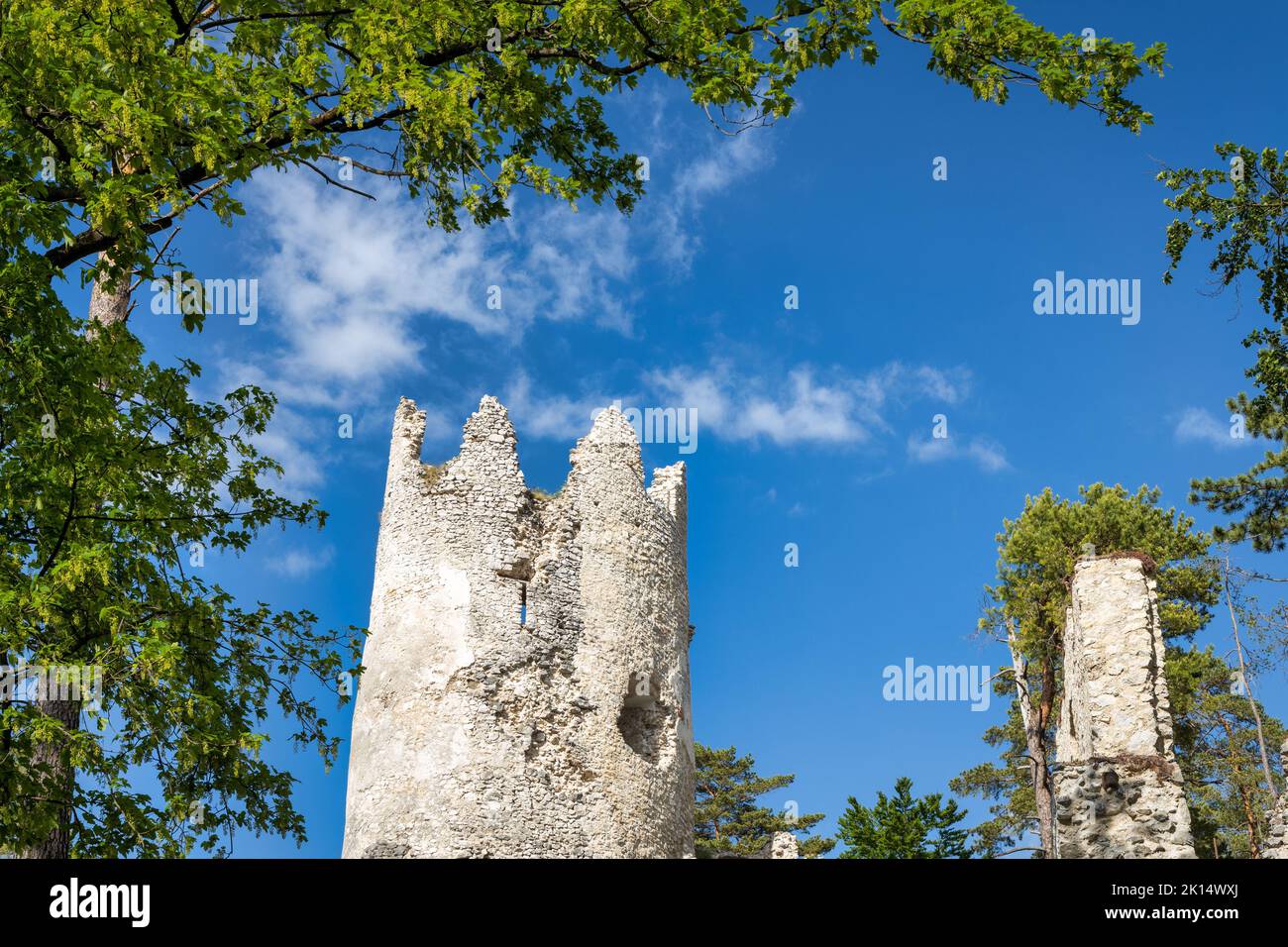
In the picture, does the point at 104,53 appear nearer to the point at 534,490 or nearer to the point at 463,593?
the point at 463,593

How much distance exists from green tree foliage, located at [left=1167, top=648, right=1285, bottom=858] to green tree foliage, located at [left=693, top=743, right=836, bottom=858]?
8711 mm

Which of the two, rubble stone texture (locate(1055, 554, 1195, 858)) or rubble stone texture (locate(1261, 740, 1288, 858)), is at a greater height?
rubble stone texture (locate(1055, 554, 1195, 858))

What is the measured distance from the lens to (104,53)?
787cm

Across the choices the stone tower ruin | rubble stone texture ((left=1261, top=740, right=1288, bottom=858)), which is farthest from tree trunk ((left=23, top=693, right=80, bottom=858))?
the stone tower ruin

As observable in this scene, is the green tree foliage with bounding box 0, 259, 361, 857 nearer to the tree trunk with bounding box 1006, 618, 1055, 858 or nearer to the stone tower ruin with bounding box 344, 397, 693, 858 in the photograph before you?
the stone tower ruin with bounding box 344, 397, 693, 858

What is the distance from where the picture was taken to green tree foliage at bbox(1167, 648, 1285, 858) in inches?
1021

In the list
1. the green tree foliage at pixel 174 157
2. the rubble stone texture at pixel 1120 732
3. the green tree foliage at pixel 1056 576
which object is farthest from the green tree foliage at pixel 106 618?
the green tree foliage at pixel 1056 576

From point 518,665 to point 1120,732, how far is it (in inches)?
394

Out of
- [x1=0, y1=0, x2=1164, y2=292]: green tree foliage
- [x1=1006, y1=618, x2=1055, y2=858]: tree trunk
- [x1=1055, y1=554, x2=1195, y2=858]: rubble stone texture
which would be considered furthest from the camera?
[x1=1006, y1=618, x2=1055, y2=858]: tree trunk

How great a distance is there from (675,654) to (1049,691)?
8659 mm

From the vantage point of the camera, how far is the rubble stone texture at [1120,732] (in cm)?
1330

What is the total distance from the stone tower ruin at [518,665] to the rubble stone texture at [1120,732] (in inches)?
302

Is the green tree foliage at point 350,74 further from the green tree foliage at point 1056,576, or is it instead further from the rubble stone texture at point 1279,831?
the green tree foliage at point 1056,576
